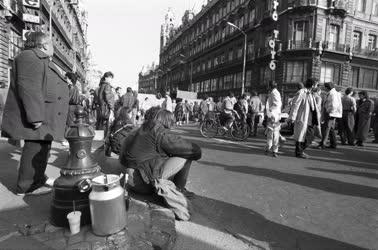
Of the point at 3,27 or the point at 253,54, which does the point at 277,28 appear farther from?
the point at 3,27

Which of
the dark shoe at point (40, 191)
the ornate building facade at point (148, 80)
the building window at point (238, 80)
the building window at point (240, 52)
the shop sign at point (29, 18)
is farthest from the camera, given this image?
the ornate building facade at point (148, 80)

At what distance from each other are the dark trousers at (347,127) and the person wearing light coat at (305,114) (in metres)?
3.57

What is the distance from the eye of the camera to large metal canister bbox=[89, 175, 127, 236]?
2.32 meters

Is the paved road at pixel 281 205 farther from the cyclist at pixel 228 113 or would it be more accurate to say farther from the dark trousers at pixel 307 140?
the cyclist at pixel 228 113

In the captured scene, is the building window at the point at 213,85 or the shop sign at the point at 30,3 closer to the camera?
the shop sign at the point at 30,3

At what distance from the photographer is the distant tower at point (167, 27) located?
3829 inches

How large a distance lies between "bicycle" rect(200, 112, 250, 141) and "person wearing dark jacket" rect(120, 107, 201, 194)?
676 centimetres

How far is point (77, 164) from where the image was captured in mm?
2688

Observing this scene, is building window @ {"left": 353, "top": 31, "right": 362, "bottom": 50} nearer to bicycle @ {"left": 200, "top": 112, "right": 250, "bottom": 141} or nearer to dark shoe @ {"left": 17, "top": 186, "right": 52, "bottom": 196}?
bicycle @ {"left": 200, "top": 112, "right": 250, "bottom": 141}

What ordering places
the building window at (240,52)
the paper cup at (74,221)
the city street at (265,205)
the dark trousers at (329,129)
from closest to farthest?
the paper cup at (74,221), the city street at (265,205), the dark trousers at (329,129), the building window at (240,52)

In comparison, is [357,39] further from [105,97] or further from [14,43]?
[14,43]

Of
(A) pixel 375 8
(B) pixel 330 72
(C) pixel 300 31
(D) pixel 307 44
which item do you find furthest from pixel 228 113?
(A) pixel 375 8

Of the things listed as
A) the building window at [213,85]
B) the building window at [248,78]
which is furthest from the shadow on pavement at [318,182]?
the building window at [213,85]

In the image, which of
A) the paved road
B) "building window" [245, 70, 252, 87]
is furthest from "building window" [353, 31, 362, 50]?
the paved road
